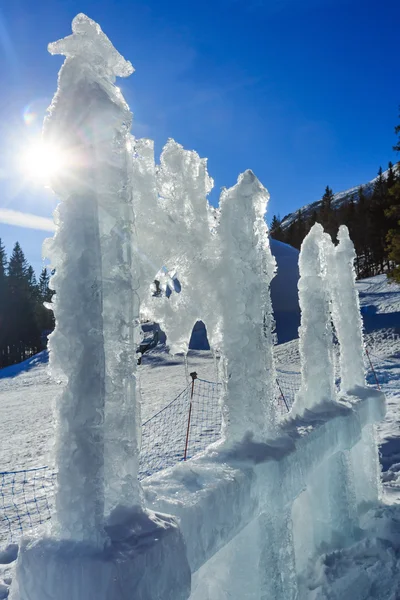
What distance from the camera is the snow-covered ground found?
4133mm

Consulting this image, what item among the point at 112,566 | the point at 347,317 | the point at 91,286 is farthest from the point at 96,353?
the point at 347,317

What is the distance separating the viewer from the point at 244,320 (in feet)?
11.8

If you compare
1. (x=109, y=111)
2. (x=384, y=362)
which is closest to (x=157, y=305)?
(x=109, y=111)

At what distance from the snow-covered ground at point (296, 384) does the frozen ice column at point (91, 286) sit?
19cm

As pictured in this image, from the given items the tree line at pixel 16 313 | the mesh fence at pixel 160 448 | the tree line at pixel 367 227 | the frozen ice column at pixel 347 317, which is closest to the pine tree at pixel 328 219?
the tree line at pixel 367 227

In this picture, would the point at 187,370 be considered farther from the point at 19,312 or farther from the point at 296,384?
the point at 19,312

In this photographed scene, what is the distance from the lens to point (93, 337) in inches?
81.3

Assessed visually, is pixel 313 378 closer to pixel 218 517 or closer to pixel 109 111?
pixel 218 517

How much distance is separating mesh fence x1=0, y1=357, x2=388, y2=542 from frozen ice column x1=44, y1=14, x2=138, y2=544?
1959 mm

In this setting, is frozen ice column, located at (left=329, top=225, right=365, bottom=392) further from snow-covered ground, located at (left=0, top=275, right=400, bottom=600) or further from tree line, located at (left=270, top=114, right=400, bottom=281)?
tree line, located at (left=270, top=114, right=400, bottom=281)

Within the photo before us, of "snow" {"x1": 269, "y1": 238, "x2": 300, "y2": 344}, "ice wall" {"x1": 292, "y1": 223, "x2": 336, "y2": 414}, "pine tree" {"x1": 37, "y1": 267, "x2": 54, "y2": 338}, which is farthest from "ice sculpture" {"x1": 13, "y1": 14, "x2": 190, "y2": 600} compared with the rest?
"pine tree" {"x1": 37, "y1": 267, "x2": 54, "y2": 338}

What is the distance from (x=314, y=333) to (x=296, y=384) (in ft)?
27.1

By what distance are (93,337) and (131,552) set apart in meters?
0.94

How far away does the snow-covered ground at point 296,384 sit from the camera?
4.13 m
